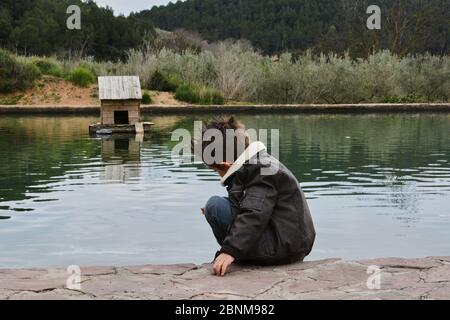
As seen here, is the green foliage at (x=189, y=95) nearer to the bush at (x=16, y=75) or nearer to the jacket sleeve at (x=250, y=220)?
the bush at (x=16, y=75)

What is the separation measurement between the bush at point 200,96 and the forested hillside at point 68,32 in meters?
16.2

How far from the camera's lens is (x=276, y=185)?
3.43m

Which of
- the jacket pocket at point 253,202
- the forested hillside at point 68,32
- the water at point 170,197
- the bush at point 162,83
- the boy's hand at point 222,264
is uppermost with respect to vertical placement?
the forested hillside at point 68,32

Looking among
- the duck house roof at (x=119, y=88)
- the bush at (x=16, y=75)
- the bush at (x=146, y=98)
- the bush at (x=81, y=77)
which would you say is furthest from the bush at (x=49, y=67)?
the duck house roof at (x=119, y=88)

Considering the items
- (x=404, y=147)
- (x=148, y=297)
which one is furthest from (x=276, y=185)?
(x=404, y=147)

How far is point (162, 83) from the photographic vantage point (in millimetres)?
22250

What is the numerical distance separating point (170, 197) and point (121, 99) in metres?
7.86

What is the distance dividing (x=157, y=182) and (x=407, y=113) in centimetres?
1309

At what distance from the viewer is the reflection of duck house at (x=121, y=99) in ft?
48.1

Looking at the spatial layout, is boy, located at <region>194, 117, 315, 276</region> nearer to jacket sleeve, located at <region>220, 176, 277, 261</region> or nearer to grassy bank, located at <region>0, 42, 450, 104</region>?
jacket sleeve, located at <region>220, 176, 277, 261</region>

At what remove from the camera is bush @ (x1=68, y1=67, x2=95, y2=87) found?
21.7 m

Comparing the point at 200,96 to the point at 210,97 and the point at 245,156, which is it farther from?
the point at 245,156

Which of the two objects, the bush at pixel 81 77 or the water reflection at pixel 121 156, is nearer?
the water reflection at pixel 121 156
